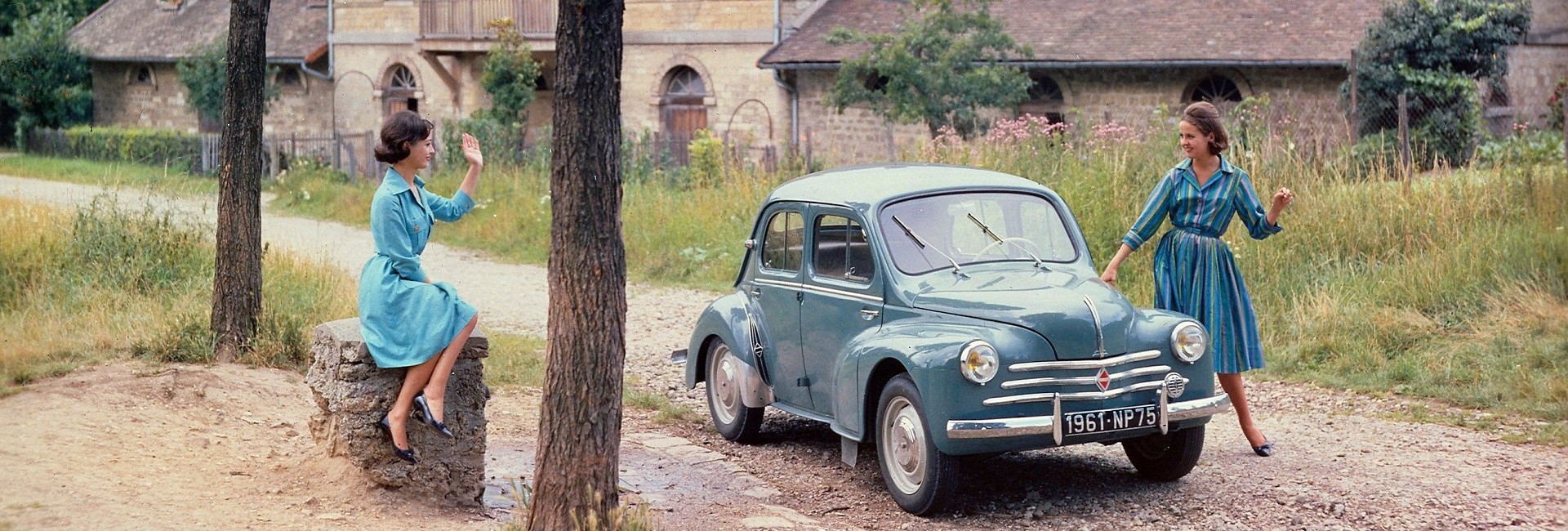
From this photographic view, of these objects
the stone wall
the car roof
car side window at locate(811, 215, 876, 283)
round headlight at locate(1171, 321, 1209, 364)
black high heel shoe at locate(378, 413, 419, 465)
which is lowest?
black high heel shoe at locate(378, 413, 419, 465)

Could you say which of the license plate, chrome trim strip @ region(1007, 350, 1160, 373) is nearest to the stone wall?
chrome trim strip @ region(1007, 350, 1160, 373)

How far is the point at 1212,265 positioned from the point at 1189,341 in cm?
84

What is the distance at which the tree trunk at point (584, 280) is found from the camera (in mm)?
4867

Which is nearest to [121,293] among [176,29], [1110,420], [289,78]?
[1110,420]

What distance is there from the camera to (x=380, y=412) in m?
5.96

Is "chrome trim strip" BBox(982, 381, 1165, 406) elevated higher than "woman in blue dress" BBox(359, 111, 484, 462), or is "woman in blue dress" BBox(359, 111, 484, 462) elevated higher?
"woman in blue dress" BBox(359, 111, 484, 462)

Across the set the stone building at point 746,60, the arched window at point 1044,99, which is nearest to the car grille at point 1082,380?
the stone building at point 746,60

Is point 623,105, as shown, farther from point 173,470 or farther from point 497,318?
point 173,470

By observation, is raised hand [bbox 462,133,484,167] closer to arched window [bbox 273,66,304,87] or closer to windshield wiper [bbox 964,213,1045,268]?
windshield wiper [bbox 964,213,1045,268]

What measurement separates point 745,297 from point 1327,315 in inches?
178

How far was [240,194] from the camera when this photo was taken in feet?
26.9

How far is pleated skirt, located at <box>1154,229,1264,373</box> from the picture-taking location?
23.0ft

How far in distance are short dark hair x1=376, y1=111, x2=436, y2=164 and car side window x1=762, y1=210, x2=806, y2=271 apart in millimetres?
2252

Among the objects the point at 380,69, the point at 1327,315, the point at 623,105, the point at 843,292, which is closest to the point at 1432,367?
the point at 1327,315
